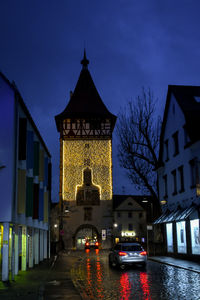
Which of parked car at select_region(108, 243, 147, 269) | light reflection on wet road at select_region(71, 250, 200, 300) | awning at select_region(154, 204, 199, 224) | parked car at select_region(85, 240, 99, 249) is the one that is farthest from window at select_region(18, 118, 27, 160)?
parked car at select_region(85, 240, 99, 249)

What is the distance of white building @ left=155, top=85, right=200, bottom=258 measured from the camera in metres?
26.7

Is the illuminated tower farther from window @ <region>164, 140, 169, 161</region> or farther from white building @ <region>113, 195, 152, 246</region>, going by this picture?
window @ <region>164, 140, 169, 161</region>

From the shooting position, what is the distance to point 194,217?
85.4 ft

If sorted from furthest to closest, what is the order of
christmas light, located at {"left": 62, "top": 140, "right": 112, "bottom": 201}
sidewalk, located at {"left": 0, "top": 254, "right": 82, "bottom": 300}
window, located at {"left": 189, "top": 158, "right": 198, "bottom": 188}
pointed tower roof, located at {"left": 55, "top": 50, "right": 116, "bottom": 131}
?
1. pointed tower roof, located at {"left": 55, "top": 50, "right": 116, "bottom": 131}
2. christmas light, located at {"left": 62, "top": 140, "right": 112, "bottom": 201}
3. window, located at {"left": 189, "top": 158, "right": 198, "bottom": 188}
4. sidewalk, located at {"left": 0, "top": 254, "right": 82, "bottom": 300}

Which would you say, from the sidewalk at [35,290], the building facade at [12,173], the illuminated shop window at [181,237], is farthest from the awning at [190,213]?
the sidewalk at [35,290]

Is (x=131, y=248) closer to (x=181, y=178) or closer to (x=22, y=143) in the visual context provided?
(x=181, y=178)

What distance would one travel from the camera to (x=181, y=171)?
1188 inches

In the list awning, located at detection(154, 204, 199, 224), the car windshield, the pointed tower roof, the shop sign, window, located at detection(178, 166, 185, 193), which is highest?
the pointed tower roof

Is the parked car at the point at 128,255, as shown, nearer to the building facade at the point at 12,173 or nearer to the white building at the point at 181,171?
the white building at the point at 181,171

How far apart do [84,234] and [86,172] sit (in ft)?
37.5

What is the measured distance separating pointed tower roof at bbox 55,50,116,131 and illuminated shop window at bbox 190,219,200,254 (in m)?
42.1

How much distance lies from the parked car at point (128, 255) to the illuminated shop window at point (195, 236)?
13.9 ft

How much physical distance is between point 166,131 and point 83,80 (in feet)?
139

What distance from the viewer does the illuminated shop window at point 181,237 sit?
1110 inches
